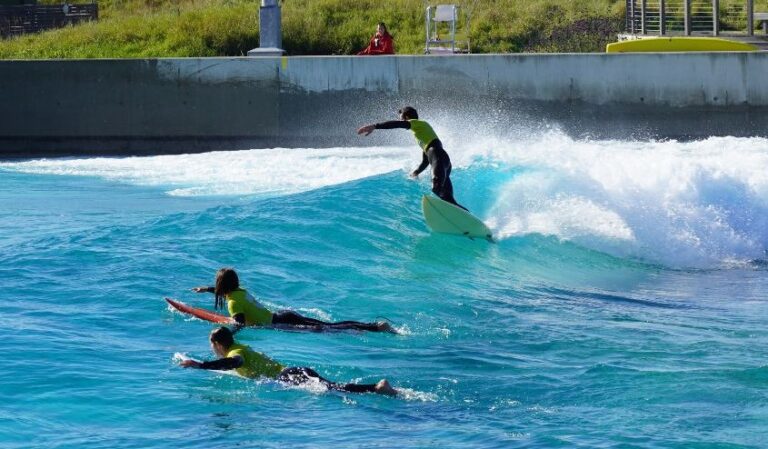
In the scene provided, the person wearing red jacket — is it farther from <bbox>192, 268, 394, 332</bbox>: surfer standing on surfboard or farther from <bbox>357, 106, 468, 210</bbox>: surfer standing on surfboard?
<bbox>192, 268, 394, 332</bbox>: surfer standing on surfboard

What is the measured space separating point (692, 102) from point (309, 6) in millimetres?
12714

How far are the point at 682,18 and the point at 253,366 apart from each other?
2404cm

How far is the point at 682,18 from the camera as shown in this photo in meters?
30.0

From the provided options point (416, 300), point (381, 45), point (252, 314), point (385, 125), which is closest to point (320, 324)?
point (252, 314)

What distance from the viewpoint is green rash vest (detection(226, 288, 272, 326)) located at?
9.88 metres

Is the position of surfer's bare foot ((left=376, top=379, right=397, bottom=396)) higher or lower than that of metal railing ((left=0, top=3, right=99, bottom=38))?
lower

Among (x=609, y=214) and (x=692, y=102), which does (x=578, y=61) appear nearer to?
(x=692, y=102)

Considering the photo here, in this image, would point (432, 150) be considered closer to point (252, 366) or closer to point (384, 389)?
point (252, 366)

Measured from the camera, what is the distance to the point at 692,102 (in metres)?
23.2

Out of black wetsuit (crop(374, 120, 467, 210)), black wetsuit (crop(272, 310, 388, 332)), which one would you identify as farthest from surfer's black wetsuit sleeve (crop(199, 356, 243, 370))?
black wetsuit (crop(374, 120, 467, 210))

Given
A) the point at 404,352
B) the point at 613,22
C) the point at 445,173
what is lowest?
the point at 404,352

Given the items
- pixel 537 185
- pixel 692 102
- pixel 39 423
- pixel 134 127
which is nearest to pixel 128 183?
pixel 134 127

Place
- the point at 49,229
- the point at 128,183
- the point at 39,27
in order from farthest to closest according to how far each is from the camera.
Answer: the point at 39,27
the point at 128,183
the point at 49,229

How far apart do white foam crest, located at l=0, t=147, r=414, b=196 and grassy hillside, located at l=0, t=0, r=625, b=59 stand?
239 inches
